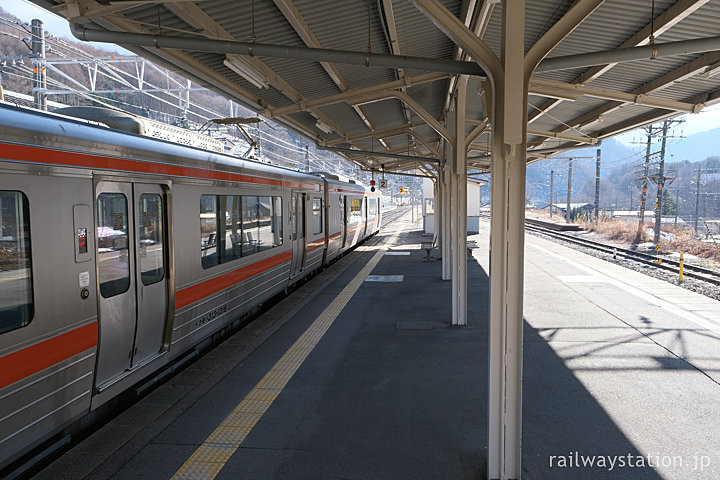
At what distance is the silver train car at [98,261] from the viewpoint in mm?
3296

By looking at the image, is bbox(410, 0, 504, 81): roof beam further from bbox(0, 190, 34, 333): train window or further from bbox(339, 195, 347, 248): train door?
bbox(339, 195, 347, 248): train door

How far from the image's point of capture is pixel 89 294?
390 cm

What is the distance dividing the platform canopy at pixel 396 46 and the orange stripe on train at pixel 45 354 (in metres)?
2.63

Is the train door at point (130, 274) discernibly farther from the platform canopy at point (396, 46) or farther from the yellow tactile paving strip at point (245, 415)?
the platform canopy at point (396, 46)

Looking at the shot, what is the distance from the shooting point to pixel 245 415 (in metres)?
4.61

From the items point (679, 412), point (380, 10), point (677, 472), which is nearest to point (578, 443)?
point (677, 472)

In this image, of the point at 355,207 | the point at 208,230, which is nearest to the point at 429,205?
the point at 355,207

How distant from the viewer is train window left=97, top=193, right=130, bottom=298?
161 inches

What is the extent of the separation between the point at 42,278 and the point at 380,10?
4225mm

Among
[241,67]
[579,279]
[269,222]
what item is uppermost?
[241,67]

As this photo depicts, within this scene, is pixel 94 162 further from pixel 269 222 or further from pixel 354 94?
pixel 354 94

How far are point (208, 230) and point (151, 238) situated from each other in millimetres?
1144

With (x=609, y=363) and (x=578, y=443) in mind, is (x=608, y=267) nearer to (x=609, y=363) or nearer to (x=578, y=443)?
(x=609, y=363)

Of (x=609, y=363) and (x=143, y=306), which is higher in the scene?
(x=143, y=306)
